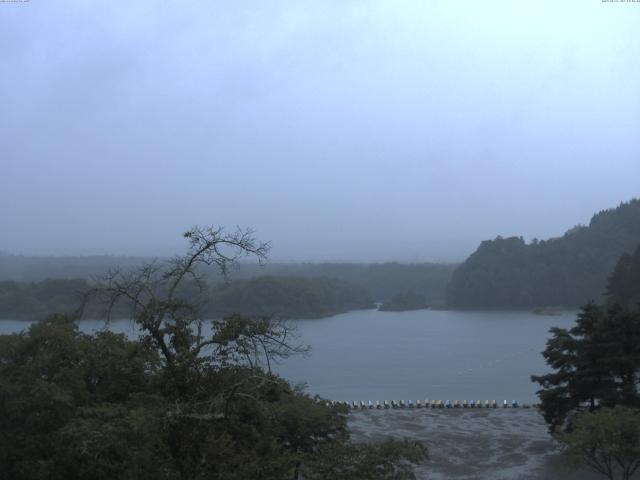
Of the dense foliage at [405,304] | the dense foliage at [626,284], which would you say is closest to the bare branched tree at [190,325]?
the dense foliage at [626,284]

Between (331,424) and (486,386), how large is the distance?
46.0 feet

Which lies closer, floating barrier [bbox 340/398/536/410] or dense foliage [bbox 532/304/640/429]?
dense foliage [bbox 532/304/640/429]

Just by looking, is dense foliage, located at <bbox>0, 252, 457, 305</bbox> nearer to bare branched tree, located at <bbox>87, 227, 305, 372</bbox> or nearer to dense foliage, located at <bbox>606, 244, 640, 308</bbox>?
dense foliage, located at <bbox>606, 244, 640, 308</bbox>

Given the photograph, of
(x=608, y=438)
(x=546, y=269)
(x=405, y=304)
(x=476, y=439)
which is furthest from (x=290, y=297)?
(x=608, y=438)

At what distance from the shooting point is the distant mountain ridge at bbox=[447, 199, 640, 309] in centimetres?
4634

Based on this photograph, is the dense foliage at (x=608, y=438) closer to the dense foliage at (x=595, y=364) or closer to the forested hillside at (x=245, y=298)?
the dense foliage at (x=595, y=364)

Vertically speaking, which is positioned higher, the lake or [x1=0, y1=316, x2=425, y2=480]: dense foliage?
[x1=0, y1=316, x2=425, y2=480]: dense foliage

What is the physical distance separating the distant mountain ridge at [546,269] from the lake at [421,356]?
116 inches

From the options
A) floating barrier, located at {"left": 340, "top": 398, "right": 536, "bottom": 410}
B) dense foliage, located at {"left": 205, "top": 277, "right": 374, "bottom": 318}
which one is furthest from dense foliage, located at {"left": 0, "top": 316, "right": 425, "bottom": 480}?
dense foliage, located at {"left": 205, "top": 277, "right": 374, "bottom": 318}

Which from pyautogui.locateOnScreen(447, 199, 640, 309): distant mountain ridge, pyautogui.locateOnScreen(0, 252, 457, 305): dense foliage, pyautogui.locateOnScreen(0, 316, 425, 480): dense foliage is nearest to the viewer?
pyautogui.locateOnScreen(0, 316, 425, 480): dense foliage

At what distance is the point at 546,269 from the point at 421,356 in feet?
75.3

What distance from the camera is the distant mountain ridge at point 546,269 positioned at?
4634cm

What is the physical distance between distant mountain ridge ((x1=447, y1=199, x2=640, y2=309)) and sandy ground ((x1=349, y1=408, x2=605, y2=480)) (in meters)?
31.9

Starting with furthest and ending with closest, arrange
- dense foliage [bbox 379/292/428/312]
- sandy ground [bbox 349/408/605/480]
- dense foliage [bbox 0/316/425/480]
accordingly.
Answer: dense foliage [bbox 379/292/428/312], sandy ground [bbox 349/408/605/480], dense foliage [bbox 0/316/425/480]
